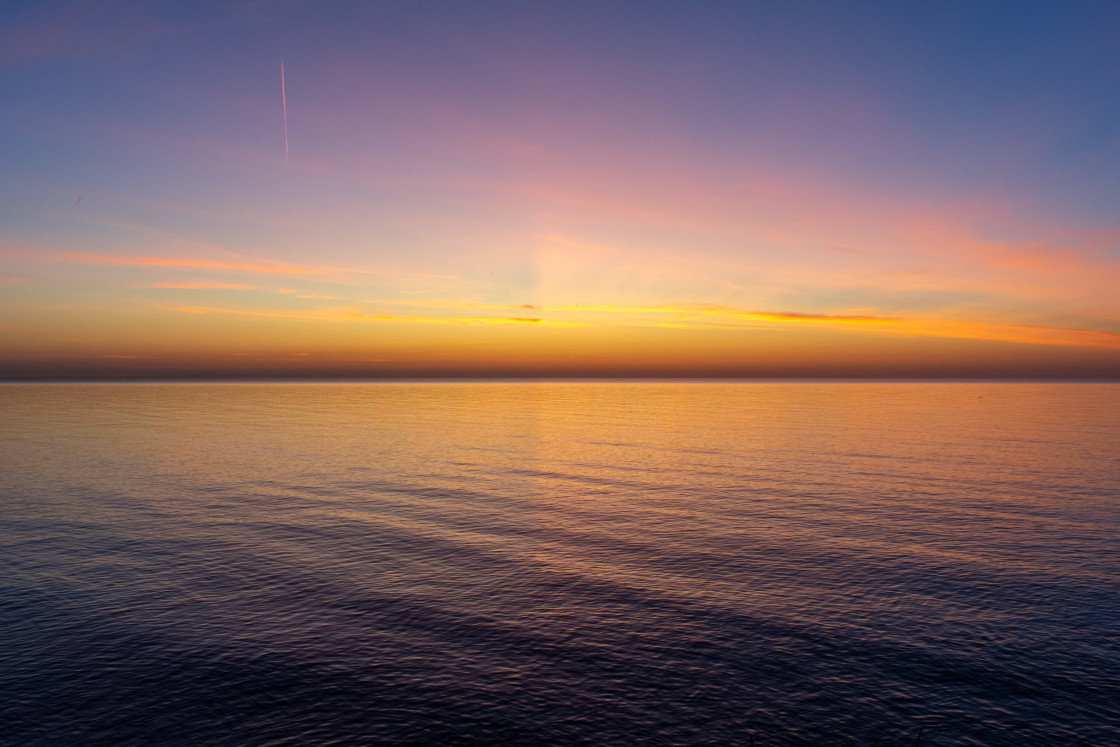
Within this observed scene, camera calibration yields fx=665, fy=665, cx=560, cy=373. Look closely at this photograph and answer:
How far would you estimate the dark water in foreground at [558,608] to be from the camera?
762 inches

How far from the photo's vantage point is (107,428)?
10975 centimetres

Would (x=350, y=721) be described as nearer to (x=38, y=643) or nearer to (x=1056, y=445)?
(x=38, y=643)

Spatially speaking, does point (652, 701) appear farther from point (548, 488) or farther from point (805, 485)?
point (805, 485)

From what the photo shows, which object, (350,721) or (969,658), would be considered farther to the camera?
(969,658)

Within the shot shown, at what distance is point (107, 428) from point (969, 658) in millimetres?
124150

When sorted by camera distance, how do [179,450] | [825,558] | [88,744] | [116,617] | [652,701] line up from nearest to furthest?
[88,744], [652,701], [116,617], [825,558], [179,450]

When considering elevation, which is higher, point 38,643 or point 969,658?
point 38,643

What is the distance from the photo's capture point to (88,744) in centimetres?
1789

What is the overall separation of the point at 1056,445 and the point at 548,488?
71.3 m

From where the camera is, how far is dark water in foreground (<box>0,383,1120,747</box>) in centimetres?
1936

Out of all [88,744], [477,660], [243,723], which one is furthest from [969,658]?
[88,744]

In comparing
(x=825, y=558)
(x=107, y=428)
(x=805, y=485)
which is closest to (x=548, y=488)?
(x=805, y=485)

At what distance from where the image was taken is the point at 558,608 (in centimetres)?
2764

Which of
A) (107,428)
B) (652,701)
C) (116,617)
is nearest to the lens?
(652,701)
